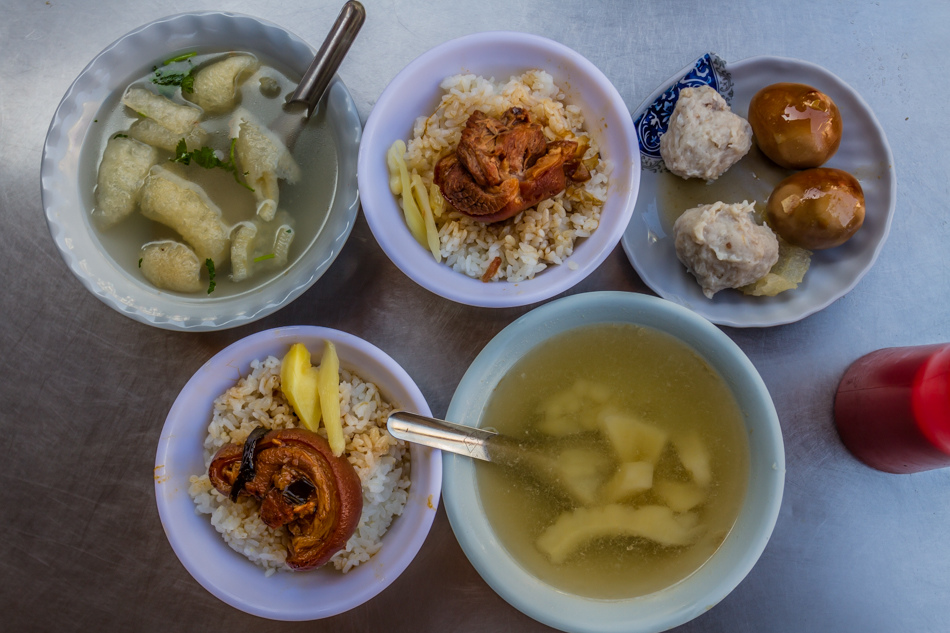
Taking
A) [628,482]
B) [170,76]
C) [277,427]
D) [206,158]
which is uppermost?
[170,76]

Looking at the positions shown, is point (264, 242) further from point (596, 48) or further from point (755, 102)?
point (755, 102)

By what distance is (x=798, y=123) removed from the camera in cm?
129

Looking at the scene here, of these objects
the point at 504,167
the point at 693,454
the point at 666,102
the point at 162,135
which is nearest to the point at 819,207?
the point at 666,102

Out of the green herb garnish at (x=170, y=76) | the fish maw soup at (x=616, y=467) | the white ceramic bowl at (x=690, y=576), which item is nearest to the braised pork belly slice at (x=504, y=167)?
the white ceramic bowl at (x=690, y=576)

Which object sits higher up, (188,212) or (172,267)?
(188,212)

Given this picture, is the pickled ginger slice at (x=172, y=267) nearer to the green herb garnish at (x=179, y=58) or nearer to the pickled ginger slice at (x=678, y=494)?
the green herb garnish at (x=179, y=58)

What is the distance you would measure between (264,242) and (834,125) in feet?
4.22

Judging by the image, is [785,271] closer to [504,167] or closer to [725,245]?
[725,245]

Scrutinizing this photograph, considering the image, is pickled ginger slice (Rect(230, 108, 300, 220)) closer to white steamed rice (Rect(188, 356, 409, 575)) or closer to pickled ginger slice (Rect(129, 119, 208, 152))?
pickled ginger slice (Rect(129, 119, 208, 152))

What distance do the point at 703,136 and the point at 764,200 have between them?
26 cm

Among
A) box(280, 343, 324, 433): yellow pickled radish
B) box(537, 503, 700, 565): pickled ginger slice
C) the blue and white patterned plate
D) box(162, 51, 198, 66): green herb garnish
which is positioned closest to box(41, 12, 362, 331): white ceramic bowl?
box(162, 51, 198, 66): green herb garnish

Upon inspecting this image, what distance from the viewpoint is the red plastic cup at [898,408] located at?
1.21 metres

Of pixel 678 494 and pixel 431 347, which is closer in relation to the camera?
pixel 678 494

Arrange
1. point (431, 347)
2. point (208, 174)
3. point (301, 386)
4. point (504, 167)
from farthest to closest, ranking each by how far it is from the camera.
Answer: point (431, 347), point (208, 174), point (301, 386), point (504, 167)
